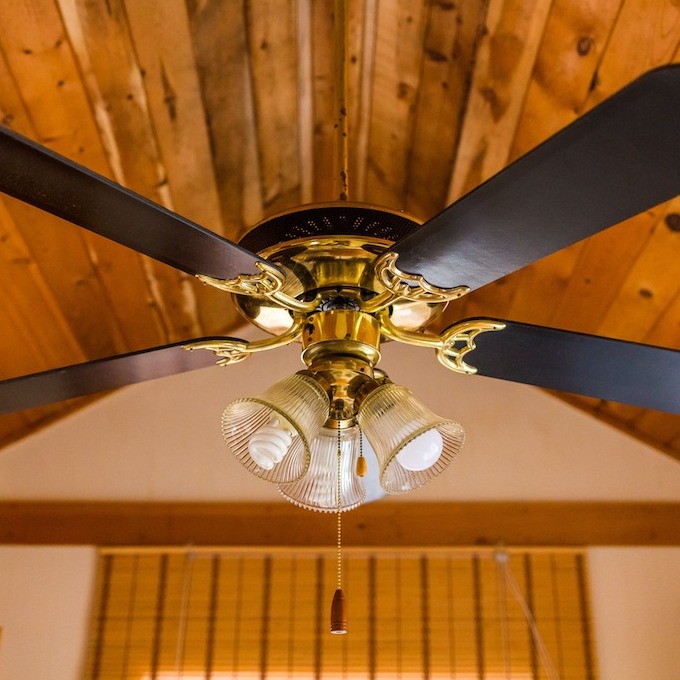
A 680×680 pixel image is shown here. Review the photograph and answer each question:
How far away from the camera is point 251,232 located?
111cm

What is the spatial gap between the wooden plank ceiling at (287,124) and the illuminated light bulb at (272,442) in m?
1.10

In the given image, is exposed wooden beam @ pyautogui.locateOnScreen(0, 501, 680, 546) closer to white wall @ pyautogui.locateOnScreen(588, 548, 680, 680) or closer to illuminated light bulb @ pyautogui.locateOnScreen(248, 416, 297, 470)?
white wall @ pyautogui.locateOnScreen(588, 548, 680, 680)

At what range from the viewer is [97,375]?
127 centimetres

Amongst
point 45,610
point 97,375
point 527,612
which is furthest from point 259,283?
point 45,610

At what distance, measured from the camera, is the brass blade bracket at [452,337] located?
109 centimetres

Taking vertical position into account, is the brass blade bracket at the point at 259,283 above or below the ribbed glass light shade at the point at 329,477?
above

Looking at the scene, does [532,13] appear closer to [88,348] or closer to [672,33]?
[672,33]

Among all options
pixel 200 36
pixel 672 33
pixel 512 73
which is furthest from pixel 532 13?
pixel 200 36

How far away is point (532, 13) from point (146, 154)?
3.39 feet

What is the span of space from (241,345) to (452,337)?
33 cm

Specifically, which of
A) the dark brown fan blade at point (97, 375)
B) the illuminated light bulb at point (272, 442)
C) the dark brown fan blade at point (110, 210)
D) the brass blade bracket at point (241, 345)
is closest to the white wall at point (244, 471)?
the dark brown fan blade at point (97, 375)

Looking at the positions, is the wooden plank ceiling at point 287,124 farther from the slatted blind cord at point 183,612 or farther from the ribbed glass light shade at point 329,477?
the ribbed glass light shade at point 329,477

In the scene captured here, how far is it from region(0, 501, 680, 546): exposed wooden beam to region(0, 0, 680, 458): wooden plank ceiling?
0.30 metres

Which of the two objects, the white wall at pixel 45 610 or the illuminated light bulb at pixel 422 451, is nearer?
the illuminated light bulb at pixel 422 451
